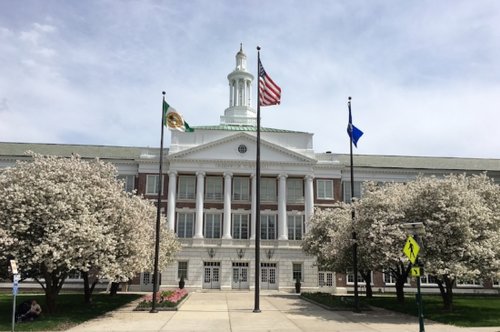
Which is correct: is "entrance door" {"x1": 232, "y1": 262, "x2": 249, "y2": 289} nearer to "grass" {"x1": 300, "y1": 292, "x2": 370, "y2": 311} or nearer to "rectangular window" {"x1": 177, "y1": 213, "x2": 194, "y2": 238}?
"rectangular window" {"x1": 177, "y1": 213, "x2": 194, "y2": 238}

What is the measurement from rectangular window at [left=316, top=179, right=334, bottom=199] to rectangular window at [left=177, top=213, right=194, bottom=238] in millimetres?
13961

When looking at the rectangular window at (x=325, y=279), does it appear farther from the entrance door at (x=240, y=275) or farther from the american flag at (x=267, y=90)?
the american flag at (x=267, y=90)

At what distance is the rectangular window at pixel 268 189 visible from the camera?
171ft

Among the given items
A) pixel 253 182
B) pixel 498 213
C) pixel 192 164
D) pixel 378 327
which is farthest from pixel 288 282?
pixel 378 327

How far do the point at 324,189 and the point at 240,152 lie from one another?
10.2 m

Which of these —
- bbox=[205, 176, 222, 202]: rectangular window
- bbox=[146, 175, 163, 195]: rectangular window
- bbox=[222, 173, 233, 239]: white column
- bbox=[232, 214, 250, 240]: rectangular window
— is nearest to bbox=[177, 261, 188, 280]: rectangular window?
bbox=[222, 173, 233, 239]: white column

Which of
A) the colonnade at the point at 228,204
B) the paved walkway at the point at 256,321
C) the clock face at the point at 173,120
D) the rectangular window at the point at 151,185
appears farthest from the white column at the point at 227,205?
the clock face at the point at 173,120

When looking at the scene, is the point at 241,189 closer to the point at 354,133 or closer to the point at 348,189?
the point at 348,189

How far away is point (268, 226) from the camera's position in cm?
5159

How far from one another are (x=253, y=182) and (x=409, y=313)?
88.0ft

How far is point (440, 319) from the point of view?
24.0m

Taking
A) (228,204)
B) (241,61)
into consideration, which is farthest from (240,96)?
(228,204)

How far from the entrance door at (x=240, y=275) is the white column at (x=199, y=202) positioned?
15.7 ft

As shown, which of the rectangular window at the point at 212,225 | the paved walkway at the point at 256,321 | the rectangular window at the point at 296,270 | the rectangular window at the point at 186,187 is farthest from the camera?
the rectangular window at the point at 186,187
